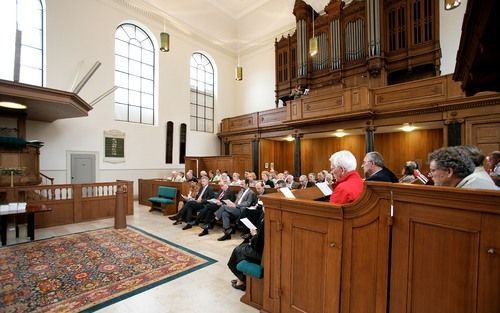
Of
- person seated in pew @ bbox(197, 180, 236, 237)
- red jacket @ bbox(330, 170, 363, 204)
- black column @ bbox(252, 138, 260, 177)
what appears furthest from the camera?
black column @ bbox(252, 138, 260, 177)

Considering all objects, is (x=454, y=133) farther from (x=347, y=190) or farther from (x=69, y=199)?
(x=69, y=199)

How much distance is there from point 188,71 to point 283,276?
35.3ft

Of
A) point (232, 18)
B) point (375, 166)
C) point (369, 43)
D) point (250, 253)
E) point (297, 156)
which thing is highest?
point (232, 18)

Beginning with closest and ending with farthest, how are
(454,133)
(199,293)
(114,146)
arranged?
(199,293) → (454,133) → (114,146)

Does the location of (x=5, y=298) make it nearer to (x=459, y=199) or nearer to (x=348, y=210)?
(x=348, y=210)

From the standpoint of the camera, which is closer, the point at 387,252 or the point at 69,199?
the point at 387,252

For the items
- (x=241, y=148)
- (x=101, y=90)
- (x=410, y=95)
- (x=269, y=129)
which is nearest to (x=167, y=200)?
(x=101, y=90)

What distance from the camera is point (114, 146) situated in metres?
8.73

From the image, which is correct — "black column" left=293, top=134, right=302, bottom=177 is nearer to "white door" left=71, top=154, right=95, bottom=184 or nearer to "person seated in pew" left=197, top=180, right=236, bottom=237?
"person seated in pew" left=197, top=180, right=236, bottom=237

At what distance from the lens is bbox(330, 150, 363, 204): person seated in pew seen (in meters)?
1.82

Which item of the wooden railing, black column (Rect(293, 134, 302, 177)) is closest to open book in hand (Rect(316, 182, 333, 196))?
the wooden railing

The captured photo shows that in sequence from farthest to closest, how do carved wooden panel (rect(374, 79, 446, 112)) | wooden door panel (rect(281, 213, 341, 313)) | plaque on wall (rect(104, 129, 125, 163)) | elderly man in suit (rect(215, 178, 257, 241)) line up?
plaque on wall (rect(104, 129, 125, 163))
carved wooden panel (rect(374, 79, 446, 112))
elderly man in suit (rect(215, 178, 257, 241))
wooden door panel (rect(281, 213, 341, 313))

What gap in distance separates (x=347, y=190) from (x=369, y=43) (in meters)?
7.72

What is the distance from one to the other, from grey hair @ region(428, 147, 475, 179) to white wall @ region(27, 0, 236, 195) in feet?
30.4
